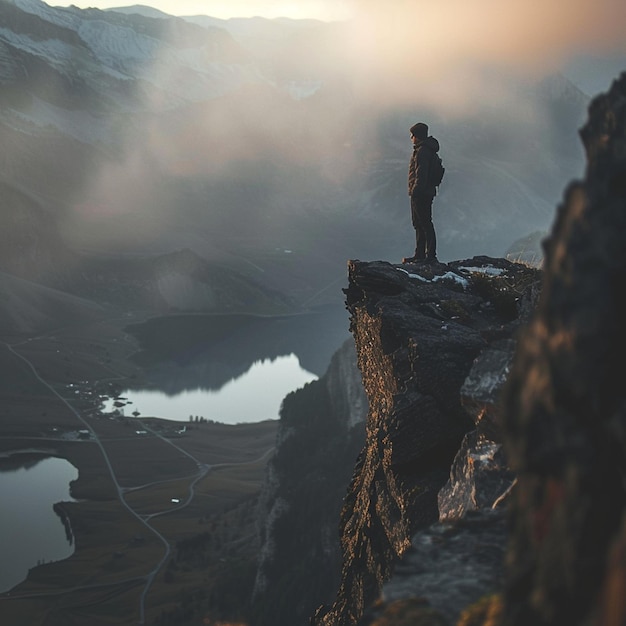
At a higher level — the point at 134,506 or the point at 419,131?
the point at 134,506

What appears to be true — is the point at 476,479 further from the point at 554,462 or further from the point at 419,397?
the point at 554,462

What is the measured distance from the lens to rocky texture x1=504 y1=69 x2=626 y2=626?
3895 mm

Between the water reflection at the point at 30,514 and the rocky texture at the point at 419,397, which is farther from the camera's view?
the water reflection at the point at 30,514

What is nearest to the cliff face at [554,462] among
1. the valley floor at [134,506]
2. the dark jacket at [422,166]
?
the dark jacket at [422,166]

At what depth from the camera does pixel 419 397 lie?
554 inches

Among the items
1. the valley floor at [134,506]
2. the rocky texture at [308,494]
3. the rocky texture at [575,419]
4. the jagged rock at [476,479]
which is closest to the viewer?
the rocky texture at [575,419]

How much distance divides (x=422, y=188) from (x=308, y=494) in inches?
3138

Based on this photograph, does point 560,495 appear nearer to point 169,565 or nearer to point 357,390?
point 169,565

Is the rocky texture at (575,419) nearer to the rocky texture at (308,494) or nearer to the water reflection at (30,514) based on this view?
the rocky texture at (308,494)

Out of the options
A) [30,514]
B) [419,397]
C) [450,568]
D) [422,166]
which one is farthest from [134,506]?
[450,568]

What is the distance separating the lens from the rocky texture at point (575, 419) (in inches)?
153

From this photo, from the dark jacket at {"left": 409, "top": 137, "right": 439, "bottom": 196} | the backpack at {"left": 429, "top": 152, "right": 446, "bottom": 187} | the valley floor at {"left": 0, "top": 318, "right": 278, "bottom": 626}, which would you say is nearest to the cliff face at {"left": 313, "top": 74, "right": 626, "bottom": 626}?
the dark jacket at {"left": 409, "top": 137, "right": 439, "bottom": 196}

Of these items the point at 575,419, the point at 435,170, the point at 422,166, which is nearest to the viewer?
the point at 575,419

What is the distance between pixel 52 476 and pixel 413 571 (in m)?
136
